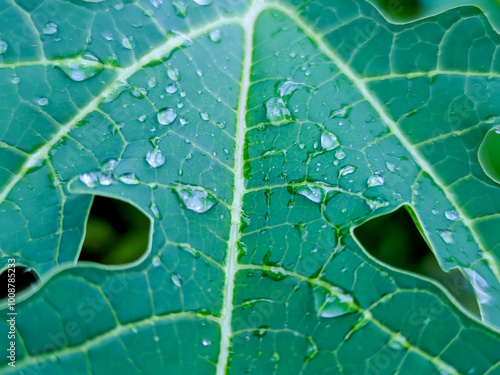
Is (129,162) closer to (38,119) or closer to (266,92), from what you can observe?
(38,119)

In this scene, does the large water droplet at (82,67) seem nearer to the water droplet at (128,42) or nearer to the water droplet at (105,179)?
the water droplet at (128,42)

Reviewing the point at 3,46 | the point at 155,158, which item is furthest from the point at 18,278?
the point at 3,46

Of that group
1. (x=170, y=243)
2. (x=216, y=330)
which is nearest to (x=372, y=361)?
(x=216, y=330)

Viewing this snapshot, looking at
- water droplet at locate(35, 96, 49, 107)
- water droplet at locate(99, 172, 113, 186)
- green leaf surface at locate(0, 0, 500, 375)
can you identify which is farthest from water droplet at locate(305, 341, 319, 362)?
water droplet at locate(35, 96, 49, 107)

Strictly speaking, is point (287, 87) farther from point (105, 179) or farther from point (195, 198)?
point (105, 179)

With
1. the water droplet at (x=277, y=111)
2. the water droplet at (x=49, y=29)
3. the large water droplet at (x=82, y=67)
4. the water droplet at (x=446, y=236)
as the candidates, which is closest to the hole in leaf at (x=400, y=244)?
the water droplet at (x=446, y=236)

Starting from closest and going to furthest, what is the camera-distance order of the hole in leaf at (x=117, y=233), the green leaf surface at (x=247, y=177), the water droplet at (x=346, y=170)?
the green leaf surface at (x=247, y=177) < the water droplet at (x=346, y=170) < the hole in leaf at (x=117, y=233)

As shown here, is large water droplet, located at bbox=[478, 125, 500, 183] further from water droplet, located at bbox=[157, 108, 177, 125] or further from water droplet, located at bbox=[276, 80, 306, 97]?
water droplet, located at bbox=[157, 108, 177, 125]

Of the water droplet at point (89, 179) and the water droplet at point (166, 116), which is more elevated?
the water droplet at point (166, 116)
